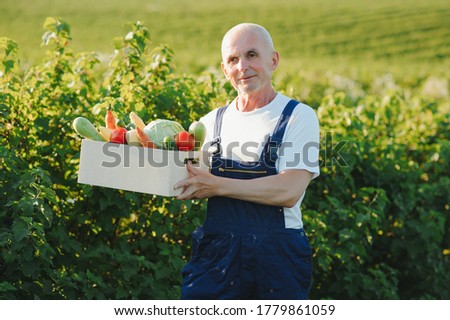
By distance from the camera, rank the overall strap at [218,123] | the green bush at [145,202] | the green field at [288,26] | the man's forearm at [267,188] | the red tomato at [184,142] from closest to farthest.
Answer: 1. the man's forearm at [267,188]
2. the red tomato at [184,142]
3. the overall strap at [218,123]
4. the green bush at [145,202]
5. the green field at [288,26]

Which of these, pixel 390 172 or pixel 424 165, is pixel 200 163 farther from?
pixel 424 165

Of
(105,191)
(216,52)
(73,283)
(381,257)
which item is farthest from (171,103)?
(216,52)

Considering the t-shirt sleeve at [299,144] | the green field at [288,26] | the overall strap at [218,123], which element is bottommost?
the t-shirt sleeve at [299,144]

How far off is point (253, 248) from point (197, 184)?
1.05 ft

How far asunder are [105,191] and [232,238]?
1.31m

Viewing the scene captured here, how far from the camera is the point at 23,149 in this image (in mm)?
4082

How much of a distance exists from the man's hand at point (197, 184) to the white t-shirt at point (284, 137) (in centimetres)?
16

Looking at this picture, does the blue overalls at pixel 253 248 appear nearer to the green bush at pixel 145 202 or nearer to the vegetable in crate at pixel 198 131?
the vegetable in crate at pixel 198 131

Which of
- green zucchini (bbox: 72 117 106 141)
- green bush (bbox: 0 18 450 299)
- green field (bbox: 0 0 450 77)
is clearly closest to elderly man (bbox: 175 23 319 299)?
green zucchini (bbox: 72 117 106 141)

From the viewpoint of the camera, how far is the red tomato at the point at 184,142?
2.85 m

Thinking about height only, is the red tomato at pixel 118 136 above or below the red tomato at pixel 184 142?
above

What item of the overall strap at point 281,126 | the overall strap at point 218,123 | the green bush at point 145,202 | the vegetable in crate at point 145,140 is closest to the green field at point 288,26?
the green bush at point 145,202

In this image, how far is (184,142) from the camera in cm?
285

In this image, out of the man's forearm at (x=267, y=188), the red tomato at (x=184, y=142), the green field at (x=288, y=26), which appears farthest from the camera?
the green field at (x=288, y=26)
